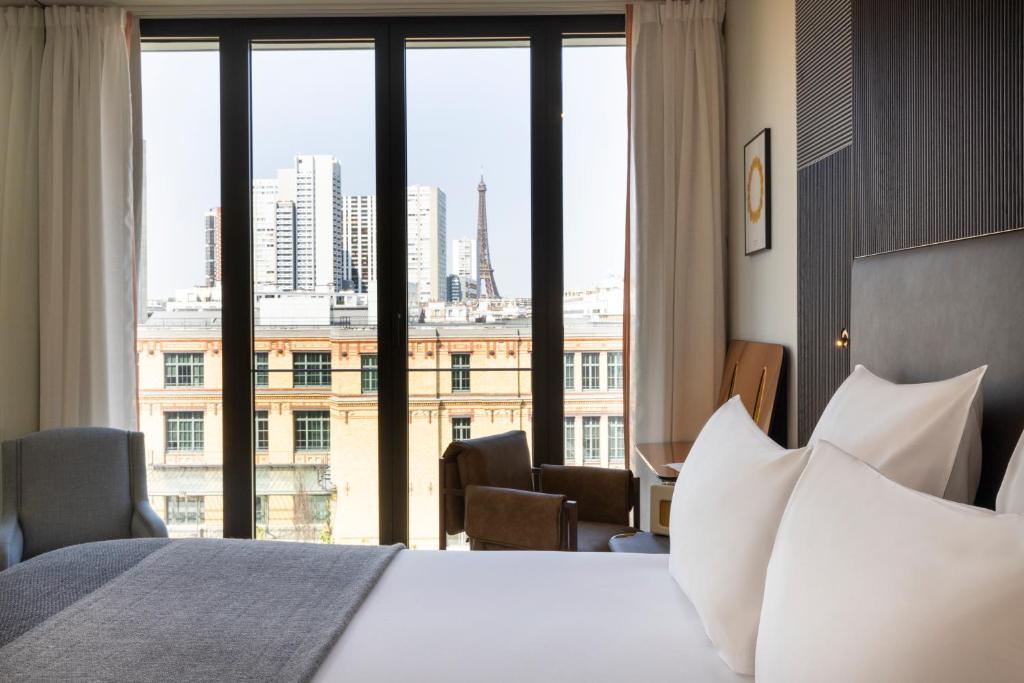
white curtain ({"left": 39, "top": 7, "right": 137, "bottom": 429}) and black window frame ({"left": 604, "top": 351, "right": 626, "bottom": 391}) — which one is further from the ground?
white curtain ({"left": 39, "top": 7, "right": 137, "bottom": 429})

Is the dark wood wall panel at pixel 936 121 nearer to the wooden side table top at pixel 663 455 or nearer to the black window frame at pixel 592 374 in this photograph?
the wooden side table top at pixel 663 455

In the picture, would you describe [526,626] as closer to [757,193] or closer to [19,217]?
[757,193]

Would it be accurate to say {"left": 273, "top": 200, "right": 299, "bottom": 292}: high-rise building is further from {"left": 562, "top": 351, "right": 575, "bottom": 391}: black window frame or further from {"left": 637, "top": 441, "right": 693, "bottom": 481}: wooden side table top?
{"left": 637, "top": 441, "right": 693, "bottom": 481}: wooden side table top

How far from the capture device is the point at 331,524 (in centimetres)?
346

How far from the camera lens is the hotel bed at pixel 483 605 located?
1.18 meters

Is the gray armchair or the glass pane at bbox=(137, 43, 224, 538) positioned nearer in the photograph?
the gray armchair

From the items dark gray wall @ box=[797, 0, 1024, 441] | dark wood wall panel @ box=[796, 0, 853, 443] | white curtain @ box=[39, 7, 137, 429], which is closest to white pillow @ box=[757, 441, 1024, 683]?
dark gray wall @ box=[797, 0, 1024, 441]

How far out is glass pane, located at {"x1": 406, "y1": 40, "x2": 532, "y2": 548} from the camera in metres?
3.44

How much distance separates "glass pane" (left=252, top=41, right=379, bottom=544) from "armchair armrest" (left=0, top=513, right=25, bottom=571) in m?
1.04

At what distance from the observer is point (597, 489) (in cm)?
294

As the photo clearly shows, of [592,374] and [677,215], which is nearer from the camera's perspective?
[677,215]

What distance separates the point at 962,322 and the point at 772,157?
1561mm

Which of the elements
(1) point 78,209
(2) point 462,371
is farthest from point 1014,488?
(1) point 78,209

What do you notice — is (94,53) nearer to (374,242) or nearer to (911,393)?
(374,242)
